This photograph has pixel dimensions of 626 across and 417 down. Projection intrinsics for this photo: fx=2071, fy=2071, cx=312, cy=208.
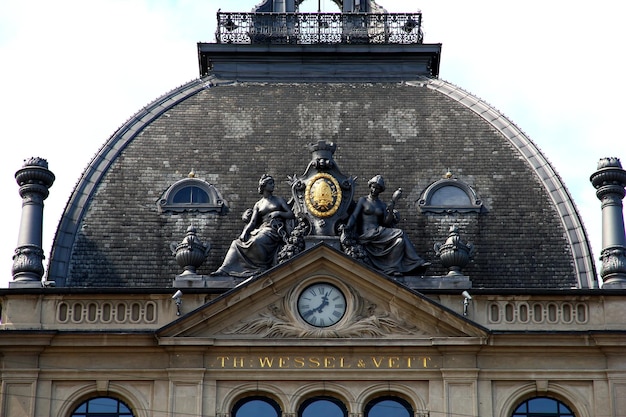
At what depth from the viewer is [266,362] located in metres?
50.8

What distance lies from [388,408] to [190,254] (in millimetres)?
6306

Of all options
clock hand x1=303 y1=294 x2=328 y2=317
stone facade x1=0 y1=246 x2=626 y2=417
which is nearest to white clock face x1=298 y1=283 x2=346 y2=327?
clock hand x1=303 y1=294 x2=328 y2=317

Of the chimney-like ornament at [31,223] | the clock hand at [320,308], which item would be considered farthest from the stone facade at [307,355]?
the chimney-like ornament at [31,223]

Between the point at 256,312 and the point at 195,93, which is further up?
the point at 195,93

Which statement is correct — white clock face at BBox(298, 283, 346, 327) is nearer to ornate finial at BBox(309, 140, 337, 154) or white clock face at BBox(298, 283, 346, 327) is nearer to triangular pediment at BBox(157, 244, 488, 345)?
triangular pediment at BBox(157, 244, 488, 345)

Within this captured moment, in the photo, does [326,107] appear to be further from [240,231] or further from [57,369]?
Answer: [57,369]

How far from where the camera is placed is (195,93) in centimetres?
5891

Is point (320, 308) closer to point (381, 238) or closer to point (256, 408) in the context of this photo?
point (381, 238)

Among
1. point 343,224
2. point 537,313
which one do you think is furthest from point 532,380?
point 343,224

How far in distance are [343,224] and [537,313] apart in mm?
5371

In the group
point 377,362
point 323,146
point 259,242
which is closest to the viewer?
point 377,362

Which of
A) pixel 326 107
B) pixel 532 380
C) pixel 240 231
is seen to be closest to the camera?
pixel 532 380

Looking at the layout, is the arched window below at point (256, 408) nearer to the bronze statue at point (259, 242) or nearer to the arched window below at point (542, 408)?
the bronze statue at point (259, 242)

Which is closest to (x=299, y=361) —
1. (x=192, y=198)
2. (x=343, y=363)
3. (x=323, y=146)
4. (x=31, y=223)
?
(x=343, y=363)
